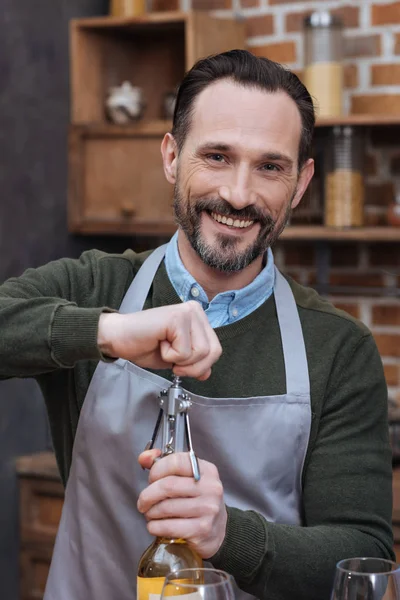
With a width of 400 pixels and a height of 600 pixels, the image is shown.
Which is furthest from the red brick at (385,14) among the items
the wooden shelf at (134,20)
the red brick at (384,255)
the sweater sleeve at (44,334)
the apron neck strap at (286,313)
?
the sweater sleeve at (44,334)

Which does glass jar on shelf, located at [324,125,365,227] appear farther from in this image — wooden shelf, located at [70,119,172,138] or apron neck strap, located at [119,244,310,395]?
apron neck strap, located at [119,244,310,395]

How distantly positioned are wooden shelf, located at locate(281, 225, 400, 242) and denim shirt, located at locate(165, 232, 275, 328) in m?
0.97

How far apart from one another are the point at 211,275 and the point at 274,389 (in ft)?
0.66

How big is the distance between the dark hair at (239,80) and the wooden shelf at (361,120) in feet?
3.12

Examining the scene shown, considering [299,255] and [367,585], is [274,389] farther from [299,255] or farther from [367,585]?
[299,255]

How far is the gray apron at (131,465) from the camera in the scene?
4.74 ft

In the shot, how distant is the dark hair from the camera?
1523mm

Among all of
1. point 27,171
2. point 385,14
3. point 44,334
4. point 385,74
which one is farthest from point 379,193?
point 44,334

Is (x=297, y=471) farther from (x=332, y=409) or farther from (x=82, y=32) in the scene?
(x=82, y=32)

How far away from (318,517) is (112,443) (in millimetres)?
315

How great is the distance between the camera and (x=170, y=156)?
5.34 ft

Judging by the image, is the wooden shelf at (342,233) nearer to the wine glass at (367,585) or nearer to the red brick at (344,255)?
the red brick at (344,255)

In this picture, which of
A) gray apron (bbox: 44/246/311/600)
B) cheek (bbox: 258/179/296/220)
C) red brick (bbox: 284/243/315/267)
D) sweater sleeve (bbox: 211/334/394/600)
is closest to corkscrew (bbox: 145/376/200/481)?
sweater sleeve (bbox: 211/334/394/600)

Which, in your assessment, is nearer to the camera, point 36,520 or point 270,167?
point 270,167
